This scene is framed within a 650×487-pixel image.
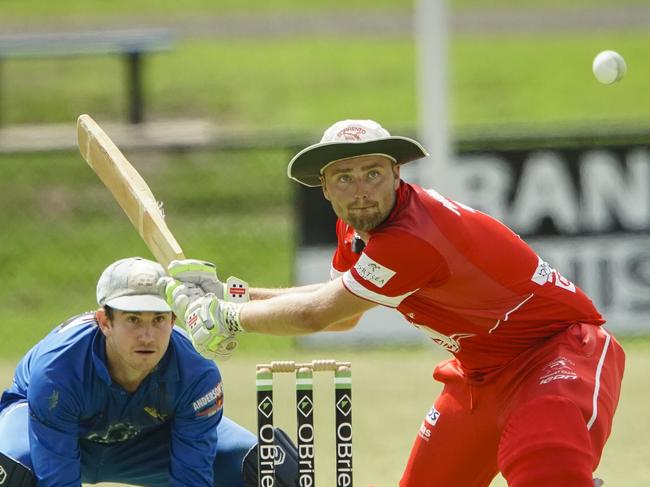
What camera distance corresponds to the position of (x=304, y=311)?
455cm

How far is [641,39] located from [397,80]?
400 cm

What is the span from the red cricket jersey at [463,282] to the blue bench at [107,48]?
1003 centimetres

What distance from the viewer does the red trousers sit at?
4.43 m

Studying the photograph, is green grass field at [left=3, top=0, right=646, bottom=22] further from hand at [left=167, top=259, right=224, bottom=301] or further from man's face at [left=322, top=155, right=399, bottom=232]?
man's face at [left=322, top=155, right=399, bottom=232]

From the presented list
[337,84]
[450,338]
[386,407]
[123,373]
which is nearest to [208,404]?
[123,373]

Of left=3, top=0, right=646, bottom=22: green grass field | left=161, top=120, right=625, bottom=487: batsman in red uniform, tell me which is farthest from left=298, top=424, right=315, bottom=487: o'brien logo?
left=3, top=0, right=646, bottom=22: green grass field

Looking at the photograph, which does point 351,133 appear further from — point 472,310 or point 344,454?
point 344,454

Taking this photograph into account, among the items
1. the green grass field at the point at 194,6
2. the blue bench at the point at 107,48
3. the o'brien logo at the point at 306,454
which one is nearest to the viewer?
the o'brien logo at the point at 306,454

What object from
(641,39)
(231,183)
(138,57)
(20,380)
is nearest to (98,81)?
(138,57)

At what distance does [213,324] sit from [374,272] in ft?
1.90

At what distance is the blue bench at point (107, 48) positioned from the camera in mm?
14602

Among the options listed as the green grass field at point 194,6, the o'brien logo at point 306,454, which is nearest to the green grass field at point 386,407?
the o'brien logo at point 306,454

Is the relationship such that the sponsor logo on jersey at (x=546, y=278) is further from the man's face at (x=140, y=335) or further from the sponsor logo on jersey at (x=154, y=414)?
the sponsor logo on jersey at (x=154, y=414)

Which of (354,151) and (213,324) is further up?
(354,151)
